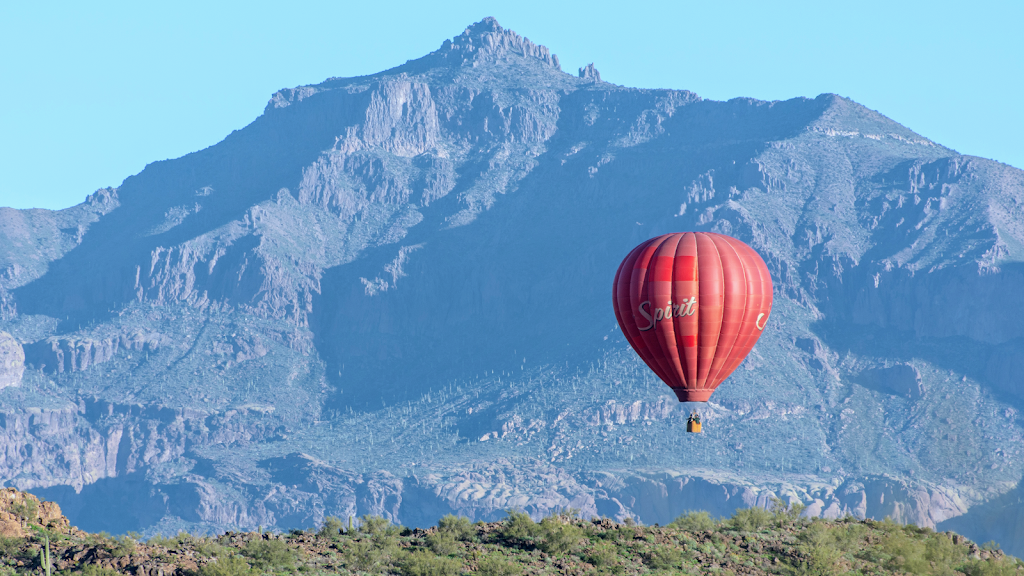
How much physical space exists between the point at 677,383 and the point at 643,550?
20.7m

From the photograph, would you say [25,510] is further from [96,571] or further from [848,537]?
[848,537]

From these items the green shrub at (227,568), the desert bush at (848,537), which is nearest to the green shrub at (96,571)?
the green shrub at (227,568)

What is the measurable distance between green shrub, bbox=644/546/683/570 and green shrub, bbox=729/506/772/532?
5430mm

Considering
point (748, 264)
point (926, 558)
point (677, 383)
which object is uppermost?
point (748, 264)

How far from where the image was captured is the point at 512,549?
4956cm

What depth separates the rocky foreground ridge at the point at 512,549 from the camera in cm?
4584

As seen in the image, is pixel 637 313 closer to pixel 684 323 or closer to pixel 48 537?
pixel 684 323

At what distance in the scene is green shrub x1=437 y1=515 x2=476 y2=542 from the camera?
166 feet

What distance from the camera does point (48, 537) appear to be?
48688 millimetres

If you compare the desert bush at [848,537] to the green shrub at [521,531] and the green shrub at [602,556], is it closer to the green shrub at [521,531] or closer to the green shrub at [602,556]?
the green shrub at [602,556]

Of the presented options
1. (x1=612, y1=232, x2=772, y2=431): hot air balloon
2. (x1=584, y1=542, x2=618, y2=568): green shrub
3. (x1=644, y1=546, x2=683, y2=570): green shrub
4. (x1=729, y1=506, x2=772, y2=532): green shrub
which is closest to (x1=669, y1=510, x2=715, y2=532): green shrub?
(x1=729, y1=506, x2=772, y2=532): green shrub

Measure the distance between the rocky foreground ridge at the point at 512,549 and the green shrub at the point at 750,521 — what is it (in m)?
0.05

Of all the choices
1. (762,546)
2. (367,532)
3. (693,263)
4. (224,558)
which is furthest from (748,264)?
(224,558)

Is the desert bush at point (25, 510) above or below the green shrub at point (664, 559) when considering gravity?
above
